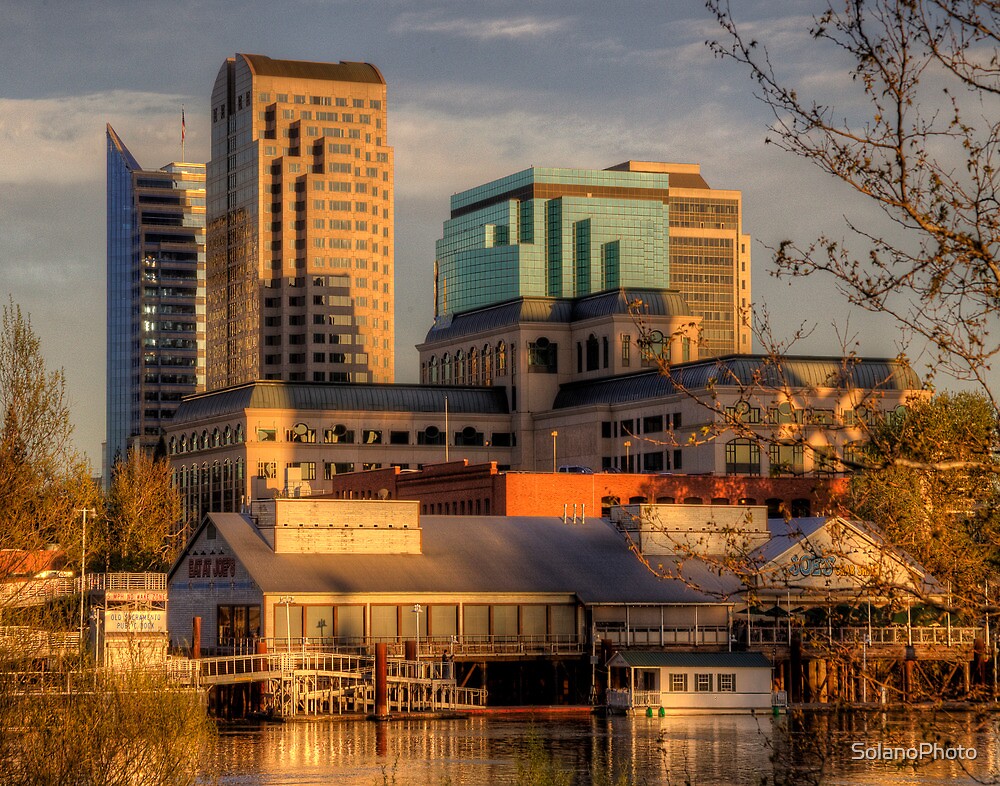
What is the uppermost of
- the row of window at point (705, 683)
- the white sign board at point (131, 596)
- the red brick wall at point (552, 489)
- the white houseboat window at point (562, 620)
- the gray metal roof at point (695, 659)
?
the red brick wall at point (552, 489)

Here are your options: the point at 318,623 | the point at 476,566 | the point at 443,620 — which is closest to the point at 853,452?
the point at 318,623

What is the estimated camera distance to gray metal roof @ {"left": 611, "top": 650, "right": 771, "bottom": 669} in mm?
105250

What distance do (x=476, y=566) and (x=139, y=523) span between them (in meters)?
49.7

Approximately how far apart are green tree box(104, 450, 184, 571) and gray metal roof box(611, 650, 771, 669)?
166ft

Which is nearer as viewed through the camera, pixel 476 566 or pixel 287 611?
pixel 287 611

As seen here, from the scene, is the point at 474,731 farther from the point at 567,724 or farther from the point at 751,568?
the point at 751,568

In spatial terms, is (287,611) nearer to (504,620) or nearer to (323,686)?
(323,686)

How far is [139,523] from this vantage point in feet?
513

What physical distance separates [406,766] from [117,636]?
2257 cm

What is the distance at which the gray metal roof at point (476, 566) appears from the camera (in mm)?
110375

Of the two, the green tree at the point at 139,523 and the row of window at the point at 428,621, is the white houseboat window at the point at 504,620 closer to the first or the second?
the row of window at the point at 428,621

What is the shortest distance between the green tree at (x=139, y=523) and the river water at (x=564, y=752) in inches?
2004

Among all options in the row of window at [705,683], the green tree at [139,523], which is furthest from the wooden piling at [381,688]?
the green tree at [139,523]

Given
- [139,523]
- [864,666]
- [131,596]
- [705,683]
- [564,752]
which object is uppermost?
[139,523]
